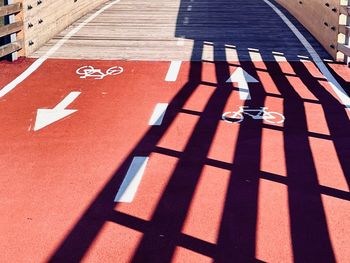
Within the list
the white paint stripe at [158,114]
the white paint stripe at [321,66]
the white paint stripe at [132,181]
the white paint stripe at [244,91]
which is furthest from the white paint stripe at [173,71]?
the white paint stripe at [132,181]

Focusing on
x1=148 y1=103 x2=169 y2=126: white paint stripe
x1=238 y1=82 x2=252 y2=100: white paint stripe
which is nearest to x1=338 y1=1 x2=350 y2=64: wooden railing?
x1=238 y1=82 x2=252 y2=100: white paint stripe

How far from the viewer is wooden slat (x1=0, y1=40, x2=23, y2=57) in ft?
36.0

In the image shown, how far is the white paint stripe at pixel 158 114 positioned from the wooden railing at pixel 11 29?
3.99 meters

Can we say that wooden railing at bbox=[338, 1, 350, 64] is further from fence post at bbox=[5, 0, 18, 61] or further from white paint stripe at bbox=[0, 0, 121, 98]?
fence post at bbox=[5, 0, 18, 61]

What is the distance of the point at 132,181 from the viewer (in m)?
5.91

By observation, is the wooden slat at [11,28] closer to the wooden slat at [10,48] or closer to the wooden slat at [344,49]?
the wooden slat at [10,48]

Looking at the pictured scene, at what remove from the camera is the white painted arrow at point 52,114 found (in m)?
7.85

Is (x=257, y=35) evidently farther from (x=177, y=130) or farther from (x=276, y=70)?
(x=177, y=130)

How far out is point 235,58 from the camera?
38.6 ft

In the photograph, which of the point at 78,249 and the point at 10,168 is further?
the point at 10,168

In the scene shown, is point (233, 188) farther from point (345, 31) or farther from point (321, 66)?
point (345, 31)

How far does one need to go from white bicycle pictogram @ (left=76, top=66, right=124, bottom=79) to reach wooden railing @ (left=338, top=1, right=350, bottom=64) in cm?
428

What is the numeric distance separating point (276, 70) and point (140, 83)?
108 inches

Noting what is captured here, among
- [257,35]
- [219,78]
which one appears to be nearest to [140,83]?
[219,78]
